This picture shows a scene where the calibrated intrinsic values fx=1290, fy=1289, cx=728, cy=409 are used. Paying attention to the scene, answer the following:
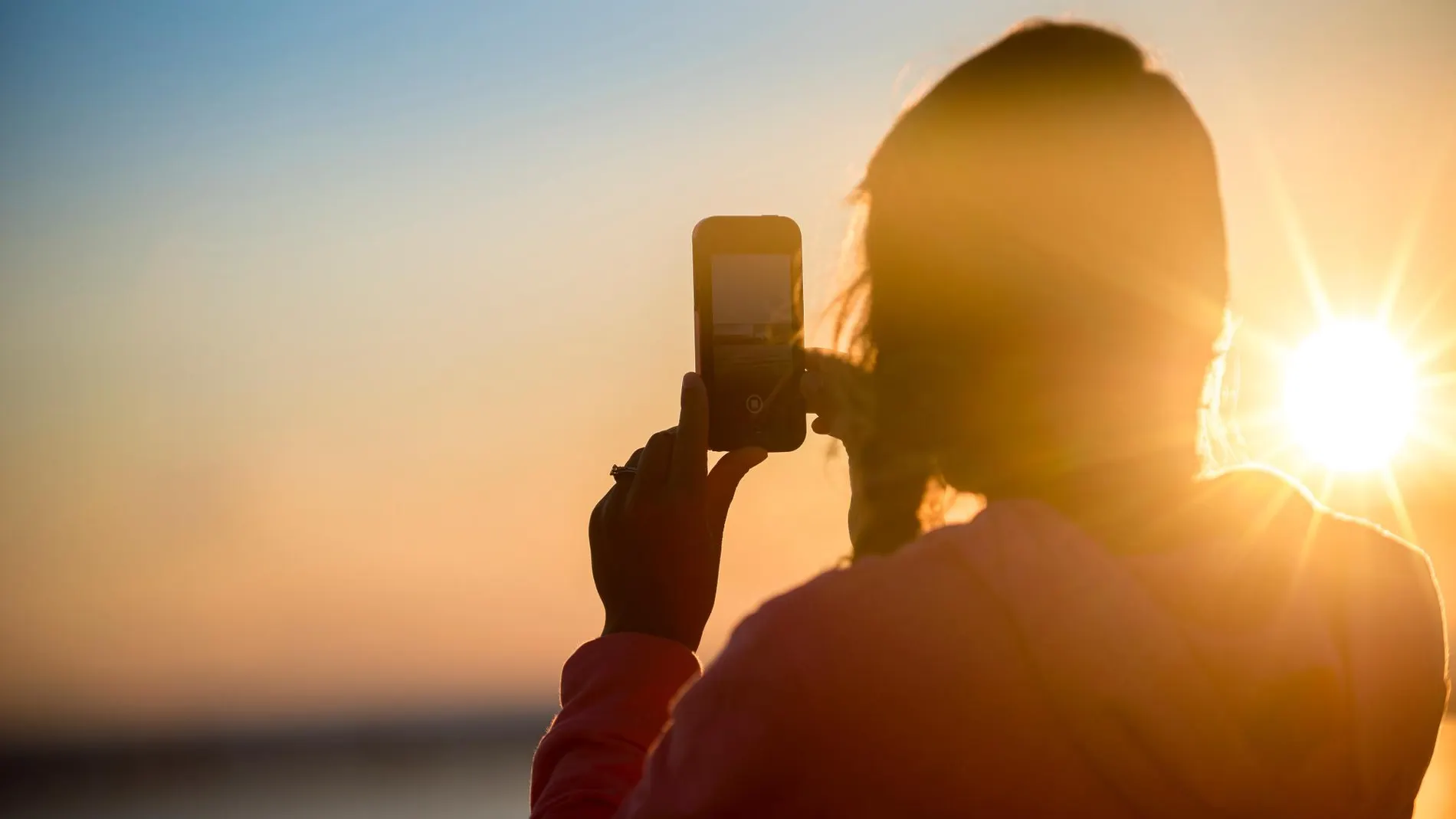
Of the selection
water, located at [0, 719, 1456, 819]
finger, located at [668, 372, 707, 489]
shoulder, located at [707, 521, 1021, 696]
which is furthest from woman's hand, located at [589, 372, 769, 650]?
water, located at [0, 719, 1456, 819]

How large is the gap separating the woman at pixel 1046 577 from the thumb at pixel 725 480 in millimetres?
192

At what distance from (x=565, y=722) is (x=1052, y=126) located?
0.87 metres

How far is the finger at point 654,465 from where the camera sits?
166 centimetres

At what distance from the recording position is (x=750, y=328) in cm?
213

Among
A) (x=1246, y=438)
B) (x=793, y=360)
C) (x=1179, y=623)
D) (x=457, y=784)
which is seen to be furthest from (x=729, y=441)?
(x=457, y=784)

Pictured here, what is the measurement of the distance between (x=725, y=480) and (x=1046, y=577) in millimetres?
669

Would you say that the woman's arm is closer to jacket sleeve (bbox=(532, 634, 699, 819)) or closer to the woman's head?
jacket sleeve (bbox=(532, 634, 699, 819))

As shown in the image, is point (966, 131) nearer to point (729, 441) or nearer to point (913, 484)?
point (913, 484)

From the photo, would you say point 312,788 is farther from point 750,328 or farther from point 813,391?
point 813,391

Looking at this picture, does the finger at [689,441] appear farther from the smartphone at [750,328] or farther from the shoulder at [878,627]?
the shoulder at [878,627]

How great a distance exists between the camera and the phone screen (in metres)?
2.05

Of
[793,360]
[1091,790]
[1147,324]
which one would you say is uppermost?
[793,360]

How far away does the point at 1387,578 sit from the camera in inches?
51.4

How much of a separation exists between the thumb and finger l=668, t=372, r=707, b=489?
51 mm
